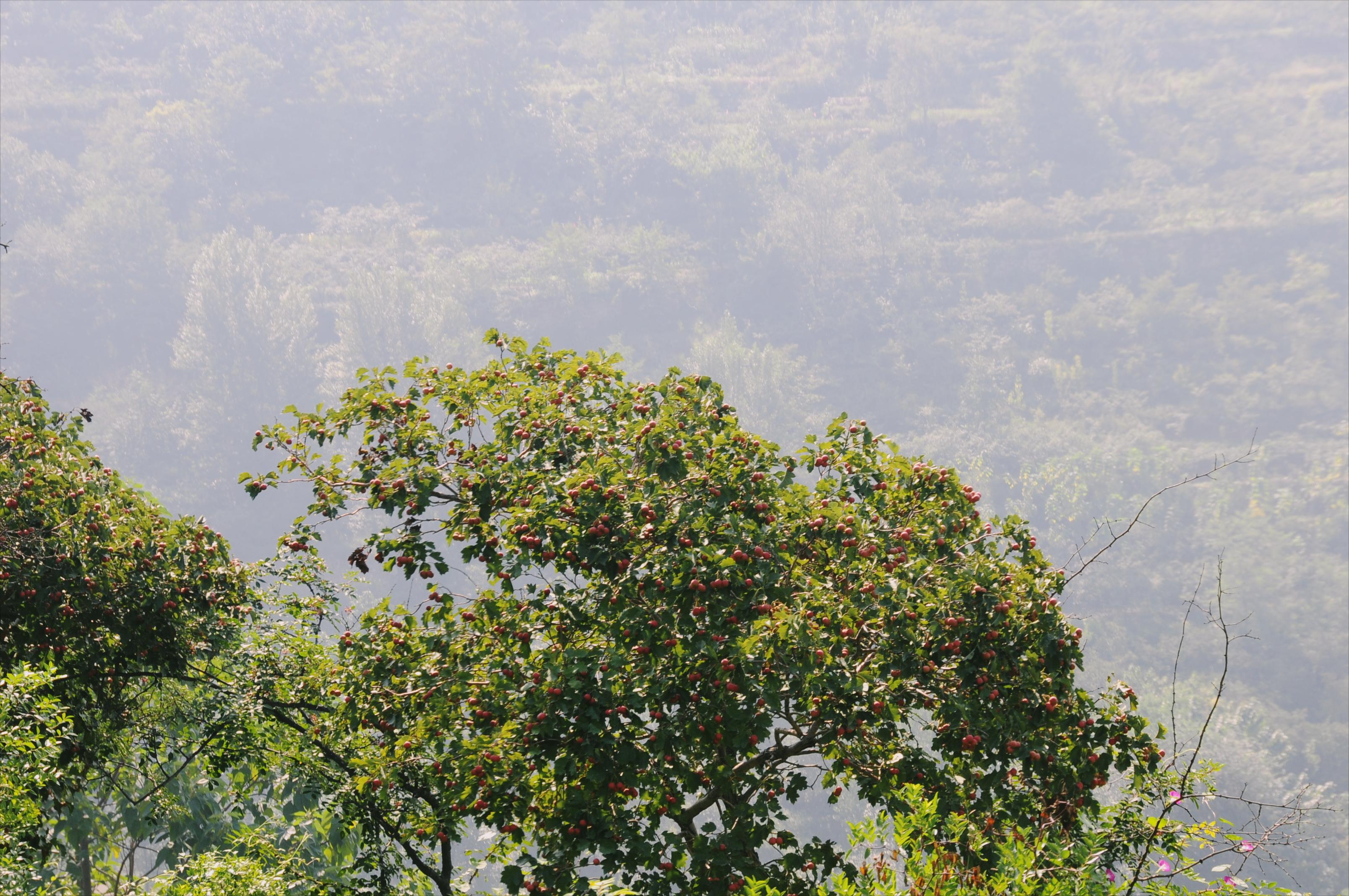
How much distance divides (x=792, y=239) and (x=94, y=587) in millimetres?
81322

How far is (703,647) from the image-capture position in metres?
4.58

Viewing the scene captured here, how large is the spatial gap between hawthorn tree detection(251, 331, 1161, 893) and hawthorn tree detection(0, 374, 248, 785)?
1064 millimetres

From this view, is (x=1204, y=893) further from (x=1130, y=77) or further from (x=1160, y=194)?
(x=1130, y=77)

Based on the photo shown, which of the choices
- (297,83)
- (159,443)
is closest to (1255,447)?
(159,443)

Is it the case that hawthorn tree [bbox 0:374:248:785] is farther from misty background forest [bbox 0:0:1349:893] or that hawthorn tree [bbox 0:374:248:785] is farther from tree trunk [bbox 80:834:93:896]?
misty background forest [bbox 0:0:1349:893]

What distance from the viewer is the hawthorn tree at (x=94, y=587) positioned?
6.06 m

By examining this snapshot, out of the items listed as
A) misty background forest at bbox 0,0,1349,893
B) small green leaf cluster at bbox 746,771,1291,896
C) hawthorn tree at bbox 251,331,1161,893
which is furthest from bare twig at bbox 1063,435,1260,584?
misty background forest at bbox 0,0,1349,893

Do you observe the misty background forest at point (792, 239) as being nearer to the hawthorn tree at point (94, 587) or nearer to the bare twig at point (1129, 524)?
the bare twig at point (1129, 524)

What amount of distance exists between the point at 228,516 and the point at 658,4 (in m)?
73.9

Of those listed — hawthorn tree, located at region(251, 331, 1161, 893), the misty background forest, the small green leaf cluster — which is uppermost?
the misty background forest

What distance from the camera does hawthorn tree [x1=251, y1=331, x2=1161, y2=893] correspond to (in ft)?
15.4

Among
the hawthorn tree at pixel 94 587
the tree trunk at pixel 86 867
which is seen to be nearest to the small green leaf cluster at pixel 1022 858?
the hawthorn tree at pixel 94 587

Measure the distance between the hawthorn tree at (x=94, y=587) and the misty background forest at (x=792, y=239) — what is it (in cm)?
4264

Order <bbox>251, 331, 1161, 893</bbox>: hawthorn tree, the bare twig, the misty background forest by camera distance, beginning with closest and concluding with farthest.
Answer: the bare twig, <bbox>251, 331, 1161, 893</bbox>: hawthorn tree, the misty background forest
